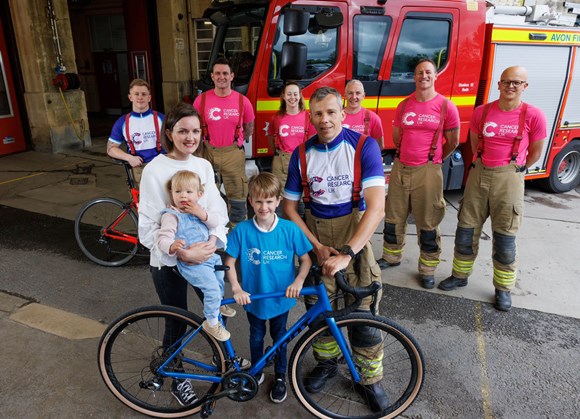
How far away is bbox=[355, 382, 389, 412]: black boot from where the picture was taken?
8.95 feet

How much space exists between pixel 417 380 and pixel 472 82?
441 centimetres

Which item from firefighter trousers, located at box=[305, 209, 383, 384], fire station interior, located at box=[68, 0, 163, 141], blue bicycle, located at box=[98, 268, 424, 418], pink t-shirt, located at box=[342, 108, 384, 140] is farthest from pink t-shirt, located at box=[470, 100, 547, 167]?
fire station interior, located at box=[68, 0, 163, 141]

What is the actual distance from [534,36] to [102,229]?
5914 mm

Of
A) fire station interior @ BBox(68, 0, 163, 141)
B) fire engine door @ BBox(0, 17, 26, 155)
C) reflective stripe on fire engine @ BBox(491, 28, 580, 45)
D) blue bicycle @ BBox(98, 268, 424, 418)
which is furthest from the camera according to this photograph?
fire station interior @ BBox(68, 0, 163, 141)

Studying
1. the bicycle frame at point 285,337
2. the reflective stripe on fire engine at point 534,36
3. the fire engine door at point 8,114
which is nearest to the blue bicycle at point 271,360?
the bicycle frame at point 285,337

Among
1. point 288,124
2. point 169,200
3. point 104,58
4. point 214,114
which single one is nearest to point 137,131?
point 214,114

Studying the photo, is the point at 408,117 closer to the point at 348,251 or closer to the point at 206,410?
the point at 348,251

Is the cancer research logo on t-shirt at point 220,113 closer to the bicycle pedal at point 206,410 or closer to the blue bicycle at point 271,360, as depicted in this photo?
the blue bicycle at point 271,360

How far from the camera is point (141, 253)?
484 centimetres

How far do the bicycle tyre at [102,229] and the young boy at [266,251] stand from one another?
96.5 inches

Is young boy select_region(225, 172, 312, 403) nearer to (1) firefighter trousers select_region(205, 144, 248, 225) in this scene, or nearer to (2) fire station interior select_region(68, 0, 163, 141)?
(1) firefighter trousers select_region(205, 144, 248, 225)

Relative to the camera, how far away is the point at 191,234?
244cm

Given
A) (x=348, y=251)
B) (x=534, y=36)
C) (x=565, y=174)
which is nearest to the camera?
(x=348, y=251)

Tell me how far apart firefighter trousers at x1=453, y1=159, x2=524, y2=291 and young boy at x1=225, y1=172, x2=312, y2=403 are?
7.19 ft
